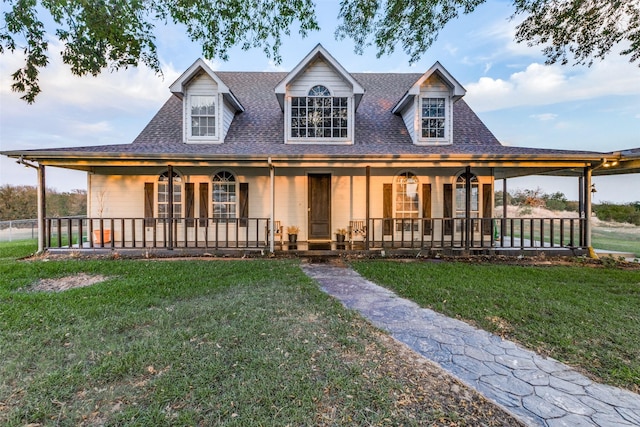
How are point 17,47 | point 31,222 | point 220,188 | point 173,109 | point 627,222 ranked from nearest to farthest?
point 17,47 < point 220,188 < point 173,109 < point 31,222 < point 627,222

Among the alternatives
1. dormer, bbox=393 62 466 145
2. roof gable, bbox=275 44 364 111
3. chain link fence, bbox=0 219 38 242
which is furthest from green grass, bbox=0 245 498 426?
chain link fence, bbox=0 219 38 242

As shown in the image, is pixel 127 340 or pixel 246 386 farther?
pixel 127 340

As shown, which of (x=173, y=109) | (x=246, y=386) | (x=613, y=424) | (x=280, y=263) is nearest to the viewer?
(x=613, y=424)

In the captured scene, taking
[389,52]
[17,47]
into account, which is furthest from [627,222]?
[17,47]

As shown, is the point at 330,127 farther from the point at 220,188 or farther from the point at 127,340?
the point at 127,340

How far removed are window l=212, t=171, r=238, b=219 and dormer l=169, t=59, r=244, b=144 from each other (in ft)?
4.04

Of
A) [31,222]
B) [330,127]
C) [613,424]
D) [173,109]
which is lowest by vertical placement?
[613,424]

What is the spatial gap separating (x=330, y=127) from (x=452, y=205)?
16.1 feet

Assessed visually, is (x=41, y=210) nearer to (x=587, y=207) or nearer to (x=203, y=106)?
(x=203, y=106)

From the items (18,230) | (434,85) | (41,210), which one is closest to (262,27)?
(434,85)

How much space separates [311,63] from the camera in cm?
935

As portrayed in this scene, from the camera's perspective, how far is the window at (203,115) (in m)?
9.41

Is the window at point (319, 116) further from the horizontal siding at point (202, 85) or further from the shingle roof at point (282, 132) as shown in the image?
the horizontal siding at point (202, 85)

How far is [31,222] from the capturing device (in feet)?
41.7
